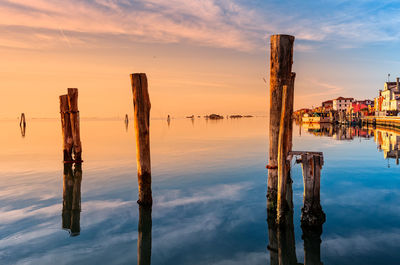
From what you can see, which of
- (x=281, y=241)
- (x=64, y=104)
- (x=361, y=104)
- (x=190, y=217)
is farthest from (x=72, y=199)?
(x=361, y=104)

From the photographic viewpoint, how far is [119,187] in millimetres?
12328

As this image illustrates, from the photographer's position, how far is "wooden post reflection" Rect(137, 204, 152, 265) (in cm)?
638

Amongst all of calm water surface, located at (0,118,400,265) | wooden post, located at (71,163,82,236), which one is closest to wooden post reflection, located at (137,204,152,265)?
calm water surface, located at (0,118,400,265)

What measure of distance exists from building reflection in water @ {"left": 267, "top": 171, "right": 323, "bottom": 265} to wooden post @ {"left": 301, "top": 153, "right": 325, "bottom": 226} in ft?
0.71

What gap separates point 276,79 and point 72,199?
8422 mm

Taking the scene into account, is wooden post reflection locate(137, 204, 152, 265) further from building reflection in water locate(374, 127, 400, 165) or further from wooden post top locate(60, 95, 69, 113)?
building reflection in water locate(374, 127, 400, 165)

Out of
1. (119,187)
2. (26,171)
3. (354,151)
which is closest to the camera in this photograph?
(119,187)

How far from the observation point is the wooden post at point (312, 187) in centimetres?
704

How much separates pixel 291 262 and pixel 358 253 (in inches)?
60.9

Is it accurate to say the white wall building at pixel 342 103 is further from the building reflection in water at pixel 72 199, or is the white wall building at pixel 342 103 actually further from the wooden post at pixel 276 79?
the wooden post at pixel 276 79

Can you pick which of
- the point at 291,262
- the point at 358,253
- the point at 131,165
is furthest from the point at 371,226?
the point at 131,165

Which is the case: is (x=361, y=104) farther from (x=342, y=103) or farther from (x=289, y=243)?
(x=289, y=243)

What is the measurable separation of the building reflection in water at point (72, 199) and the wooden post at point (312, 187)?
600 cm

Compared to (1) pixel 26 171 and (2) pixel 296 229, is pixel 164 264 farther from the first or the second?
(1) pixel 26 171
